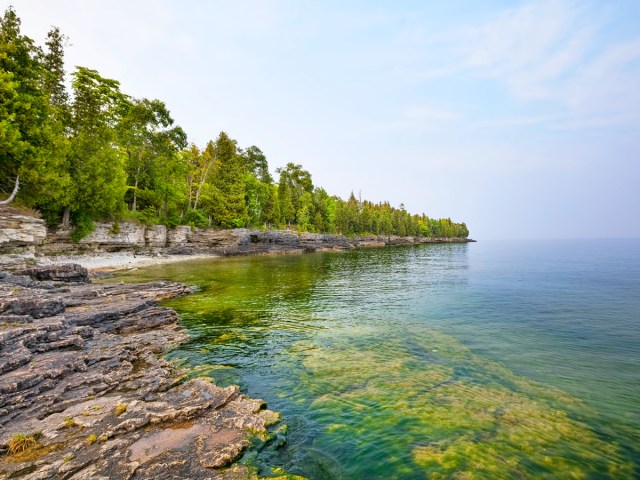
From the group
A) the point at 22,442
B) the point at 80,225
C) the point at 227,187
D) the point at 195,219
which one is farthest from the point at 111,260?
the point at 22,442

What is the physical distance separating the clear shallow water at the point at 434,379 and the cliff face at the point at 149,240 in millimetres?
21584

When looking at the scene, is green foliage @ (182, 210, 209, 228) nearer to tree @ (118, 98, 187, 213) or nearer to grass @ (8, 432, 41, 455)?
tree @ (118, 98, 187, 213)

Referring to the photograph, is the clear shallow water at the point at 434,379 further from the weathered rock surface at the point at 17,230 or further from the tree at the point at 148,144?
the tree at the point at 148,144

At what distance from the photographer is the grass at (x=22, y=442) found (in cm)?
707

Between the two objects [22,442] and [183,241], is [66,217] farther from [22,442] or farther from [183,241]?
[22,442]

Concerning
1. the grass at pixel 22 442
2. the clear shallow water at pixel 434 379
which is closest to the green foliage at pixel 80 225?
the clear shallow water at pixel 434 379

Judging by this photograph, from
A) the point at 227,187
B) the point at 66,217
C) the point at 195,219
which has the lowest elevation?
the point at 66,217

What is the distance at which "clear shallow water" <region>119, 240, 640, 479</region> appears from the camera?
7902 millimetres

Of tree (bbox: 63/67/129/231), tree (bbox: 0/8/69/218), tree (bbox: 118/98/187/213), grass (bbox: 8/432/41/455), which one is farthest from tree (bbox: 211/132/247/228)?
grass (bbox: 8/432/41/455)

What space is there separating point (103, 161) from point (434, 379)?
5308 cm

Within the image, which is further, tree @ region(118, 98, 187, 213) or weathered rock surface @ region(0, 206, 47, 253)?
tree @ region(118, 98, 187, 213)

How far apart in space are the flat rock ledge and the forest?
23867 mm

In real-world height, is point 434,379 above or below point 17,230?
below

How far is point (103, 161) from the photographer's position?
45.5 metres
